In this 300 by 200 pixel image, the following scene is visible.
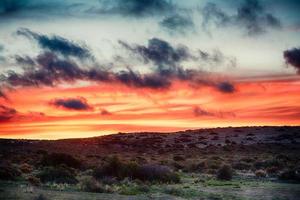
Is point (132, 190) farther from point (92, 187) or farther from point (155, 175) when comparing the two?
point (155, 175)

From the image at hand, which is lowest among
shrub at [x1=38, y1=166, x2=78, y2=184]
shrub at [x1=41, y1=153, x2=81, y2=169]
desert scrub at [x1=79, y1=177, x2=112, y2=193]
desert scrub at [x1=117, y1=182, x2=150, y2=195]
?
desert scrub at [x1=117, y1=182, x2=150, y2=195]

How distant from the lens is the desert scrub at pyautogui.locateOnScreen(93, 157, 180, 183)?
108ft

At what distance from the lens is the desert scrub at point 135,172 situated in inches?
1294

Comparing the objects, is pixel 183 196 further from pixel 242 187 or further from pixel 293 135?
pixel 293 135

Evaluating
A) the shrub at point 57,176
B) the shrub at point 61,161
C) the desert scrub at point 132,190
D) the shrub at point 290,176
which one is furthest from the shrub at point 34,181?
the shrub at point 290,176

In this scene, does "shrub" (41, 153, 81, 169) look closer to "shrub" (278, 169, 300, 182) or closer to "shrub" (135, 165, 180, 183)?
"shrub" (135, 165, 180, 183)

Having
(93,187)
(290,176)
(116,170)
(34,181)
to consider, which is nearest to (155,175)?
(116,170)

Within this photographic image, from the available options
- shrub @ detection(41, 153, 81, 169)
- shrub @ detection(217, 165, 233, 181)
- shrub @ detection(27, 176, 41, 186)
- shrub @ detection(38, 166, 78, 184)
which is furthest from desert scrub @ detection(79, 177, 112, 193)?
shrub @ detection(41, 153, 81, 169)

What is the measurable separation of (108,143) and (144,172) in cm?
6970

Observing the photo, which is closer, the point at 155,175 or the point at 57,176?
the point at 57,176

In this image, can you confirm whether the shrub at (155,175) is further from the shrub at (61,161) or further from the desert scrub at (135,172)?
the shrub at (61,161)

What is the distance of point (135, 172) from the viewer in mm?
33312

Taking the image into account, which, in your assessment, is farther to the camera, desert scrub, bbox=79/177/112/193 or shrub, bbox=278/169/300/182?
shrub, bbox=278/169/300/182

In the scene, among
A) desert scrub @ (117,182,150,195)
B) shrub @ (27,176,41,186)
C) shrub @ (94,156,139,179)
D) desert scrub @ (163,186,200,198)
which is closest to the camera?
desert scrub @ (117,182,150,195)
